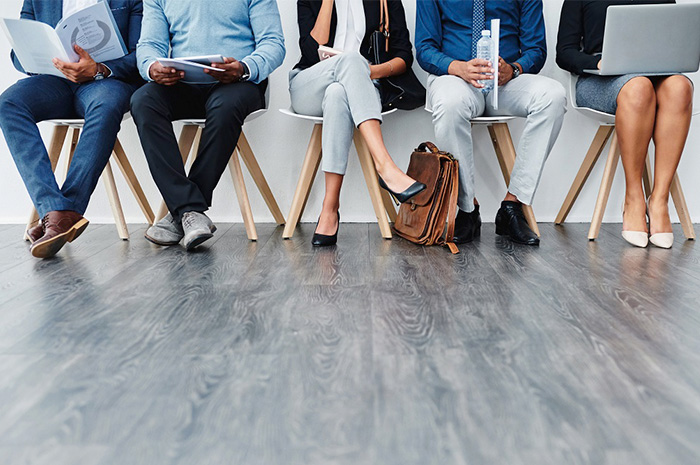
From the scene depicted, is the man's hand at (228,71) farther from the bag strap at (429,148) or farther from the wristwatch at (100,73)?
the bag strap at (429,148)

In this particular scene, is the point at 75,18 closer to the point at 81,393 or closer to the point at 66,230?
the point at 66,230

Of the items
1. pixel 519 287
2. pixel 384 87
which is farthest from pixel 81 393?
pixel 384 87

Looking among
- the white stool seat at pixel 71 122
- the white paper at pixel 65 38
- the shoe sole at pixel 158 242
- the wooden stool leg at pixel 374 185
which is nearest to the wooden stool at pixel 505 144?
the wooden stool leg at pixel 374 185

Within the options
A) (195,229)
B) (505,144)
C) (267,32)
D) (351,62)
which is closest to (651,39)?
(505,144)

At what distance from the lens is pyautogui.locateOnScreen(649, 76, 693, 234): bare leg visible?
191cm

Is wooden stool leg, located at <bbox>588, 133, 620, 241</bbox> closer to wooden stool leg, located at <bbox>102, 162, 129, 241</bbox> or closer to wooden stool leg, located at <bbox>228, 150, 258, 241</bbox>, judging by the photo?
wooden stool leg, located at <bbox>228, 150, 258, 241</bbox>

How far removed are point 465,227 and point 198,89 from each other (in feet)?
3.18

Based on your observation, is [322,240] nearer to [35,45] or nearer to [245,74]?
[245,74]

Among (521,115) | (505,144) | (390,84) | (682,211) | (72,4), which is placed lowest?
(682,211)

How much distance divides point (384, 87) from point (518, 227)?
666 mm

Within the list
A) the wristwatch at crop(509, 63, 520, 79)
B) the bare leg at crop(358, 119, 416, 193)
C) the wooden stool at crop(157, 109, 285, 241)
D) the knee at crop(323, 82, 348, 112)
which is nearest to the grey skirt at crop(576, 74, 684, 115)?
the wristwatch at crop(509, 63, 520, 79)

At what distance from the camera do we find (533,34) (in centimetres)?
220

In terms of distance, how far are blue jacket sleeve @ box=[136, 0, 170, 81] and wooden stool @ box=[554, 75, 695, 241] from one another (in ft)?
4.60

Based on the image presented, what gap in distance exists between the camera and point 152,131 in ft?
6.11
